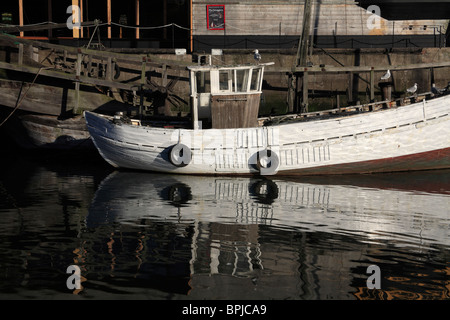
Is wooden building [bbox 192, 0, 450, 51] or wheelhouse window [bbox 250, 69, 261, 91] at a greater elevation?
wooden building [bbox 192, 0, 450, 51]

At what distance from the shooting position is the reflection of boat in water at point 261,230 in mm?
12711

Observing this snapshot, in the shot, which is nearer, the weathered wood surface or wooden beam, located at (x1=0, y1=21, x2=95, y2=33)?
the weathered wood surface

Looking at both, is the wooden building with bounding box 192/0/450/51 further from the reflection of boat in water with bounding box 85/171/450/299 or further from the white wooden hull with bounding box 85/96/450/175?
the reflection of boat in water with bounding box 85/171/450/299

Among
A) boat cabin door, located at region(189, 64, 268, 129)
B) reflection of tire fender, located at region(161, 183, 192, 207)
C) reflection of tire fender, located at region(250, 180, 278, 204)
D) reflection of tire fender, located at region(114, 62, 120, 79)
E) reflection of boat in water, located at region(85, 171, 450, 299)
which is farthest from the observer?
reflection of tire fender, located at region(114, 62, 120, 79)

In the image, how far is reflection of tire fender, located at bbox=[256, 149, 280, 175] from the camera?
23.1 metres

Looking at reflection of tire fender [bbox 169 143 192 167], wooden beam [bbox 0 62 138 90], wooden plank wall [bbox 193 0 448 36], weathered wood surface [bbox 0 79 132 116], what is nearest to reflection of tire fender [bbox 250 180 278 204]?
reflection of tire fender [bbox 169 143 192 167]

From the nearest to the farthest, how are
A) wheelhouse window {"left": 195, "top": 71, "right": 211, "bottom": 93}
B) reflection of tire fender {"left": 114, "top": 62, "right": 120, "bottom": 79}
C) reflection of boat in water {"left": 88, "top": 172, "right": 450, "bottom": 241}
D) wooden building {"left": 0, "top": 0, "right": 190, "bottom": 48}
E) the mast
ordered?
reflection of boat in water {"left": 88, "top": 172, "right": 450, "bottom": 241} → wheelhouse window {"left": 195, "top": 71, "right": 211, "bottom": 93} → the mast → reflection of tire fender {"left": 114, "top": 62, "right": 120, "bottom": 79} → wooden building {"left": 0, "top": 0, "right": 190, "bottom": 48}

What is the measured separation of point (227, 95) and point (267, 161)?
8.69ft

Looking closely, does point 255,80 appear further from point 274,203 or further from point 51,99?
point 51,99

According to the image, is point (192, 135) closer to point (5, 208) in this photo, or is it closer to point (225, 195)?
point (225, 195)

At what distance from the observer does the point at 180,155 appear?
23344 millimetres

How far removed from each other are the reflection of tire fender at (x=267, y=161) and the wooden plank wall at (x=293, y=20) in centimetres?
1079

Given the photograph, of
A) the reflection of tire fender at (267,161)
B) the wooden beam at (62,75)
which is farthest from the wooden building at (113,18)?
the reflection of tire fender at (267,161)
